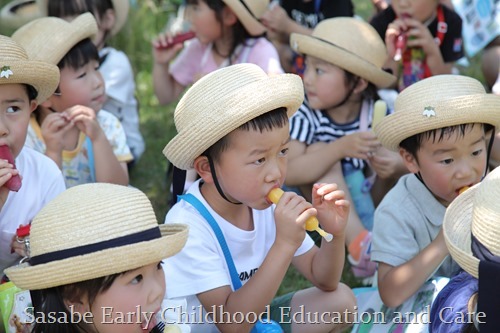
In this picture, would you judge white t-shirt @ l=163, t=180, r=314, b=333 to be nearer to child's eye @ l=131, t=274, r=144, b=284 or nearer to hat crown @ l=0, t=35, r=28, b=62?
child's eye @ l=131, t=274, r=144, b=284

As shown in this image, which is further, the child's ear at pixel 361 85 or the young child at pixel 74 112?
the child's ear at pixel 361 85

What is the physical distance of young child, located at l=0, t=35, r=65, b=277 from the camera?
286cm

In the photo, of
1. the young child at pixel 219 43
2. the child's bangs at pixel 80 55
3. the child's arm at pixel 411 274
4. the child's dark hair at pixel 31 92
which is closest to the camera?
the child's arm at pixel 411 274

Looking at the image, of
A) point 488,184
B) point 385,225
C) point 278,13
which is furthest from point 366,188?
point 488,184

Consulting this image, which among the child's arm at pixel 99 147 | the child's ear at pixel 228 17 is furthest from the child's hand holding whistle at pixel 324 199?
the child's ear at pixel 228 17

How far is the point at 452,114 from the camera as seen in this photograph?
2.95 m

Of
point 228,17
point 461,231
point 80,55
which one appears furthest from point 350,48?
point 461,231

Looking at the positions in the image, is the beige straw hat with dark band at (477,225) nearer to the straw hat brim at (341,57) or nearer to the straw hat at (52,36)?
the straw hat brim at (341,57)

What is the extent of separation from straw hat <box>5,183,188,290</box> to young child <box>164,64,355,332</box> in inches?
18.6

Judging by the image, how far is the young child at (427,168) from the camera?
9.75ft

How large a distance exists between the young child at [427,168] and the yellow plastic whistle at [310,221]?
44 cm

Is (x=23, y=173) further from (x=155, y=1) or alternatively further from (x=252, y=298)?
(x=155, y=1)

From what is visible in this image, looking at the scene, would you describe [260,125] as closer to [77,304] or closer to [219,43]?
[77,304]

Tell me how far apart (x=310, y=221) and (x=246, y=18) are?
2.22 meters
